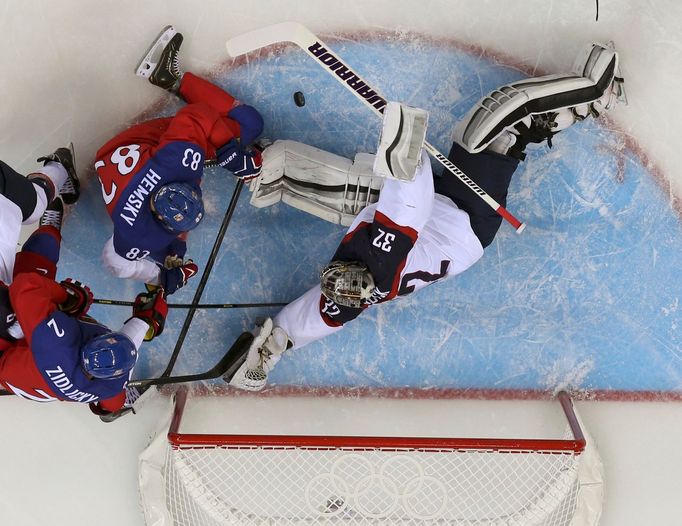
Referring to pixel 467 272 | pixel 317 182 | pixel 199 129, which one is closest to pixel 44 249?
pixel 199 129

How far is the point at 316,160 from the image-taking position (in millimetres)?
2713

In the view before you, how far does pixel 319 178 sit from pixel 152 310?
3.01ft

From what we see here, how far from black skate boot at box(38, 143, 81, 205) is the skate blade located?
492 millimetres

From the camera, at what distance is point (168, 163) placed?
2350 millimetres

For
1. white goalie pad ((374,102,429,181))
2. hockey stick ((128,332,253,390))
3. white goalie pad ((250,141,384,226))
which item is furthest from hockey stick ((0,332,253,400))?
white goalie pad ((374,102,429,181))

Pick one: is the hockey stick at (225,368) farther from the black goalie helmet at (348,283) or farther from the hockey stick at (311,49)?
the hockey stick at (311,49)

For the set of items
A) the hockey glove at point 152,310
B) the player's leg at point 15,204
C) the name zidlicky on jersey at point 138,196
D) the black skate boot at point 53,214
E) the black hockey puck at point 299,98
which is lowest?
the hockey glove at point 152,310

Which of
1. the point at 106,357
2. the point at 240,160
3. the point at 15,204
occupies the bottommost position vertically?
the point at 106,357

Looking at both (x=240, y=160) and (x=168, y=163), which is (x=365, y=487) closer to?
(x=240, y=160)

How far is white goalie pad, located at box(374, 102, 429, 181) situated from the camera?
2006 mm

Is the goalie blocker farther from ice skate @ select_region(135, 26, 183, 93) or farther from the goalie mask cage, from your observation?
the goalie mask cage

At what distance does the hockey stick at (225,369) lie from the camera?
2.83 meters

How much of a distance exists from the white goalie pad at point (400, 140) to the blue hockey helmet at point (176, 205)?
72 cm

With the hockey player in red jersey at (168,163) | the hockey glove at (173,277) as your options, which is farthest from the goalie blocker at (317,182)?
the hockey glove at (173,277)
